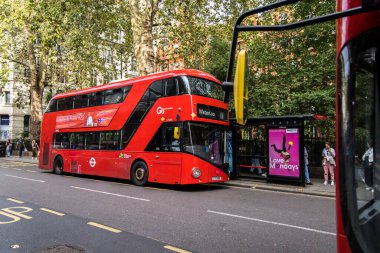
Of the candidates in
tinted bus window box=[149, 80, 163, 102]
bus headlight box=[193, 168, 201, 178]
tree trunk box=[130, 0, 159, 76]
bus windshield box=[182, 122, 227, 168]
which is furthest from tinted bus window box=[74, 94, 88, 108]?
bus headlight box=[193, 168, 201, 178]

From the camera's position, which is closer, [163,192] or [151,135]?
[163,192]

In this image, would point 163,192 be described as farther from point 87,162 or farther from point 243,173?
point 243,173

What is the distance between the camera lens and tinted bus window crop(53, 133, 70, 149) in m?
16.8

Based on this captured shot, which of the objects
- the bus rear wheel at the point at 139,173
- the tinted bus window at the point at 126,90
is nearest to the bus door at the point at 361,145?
the bus rear wheel at the point at 139,173

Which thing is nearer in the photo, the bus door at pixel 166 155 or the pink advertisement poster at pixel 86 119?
the bus door at pixel 166 155

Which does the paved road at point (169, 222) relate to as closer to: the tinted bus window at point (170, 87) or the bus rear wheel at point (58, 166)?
the tinted bus window at point (170, 87)

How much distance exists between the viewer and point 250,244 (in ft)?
17.7

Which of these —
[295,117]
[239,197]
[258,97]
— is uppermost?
[258,97]

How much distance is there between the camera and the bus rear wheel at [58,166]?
56.7ft

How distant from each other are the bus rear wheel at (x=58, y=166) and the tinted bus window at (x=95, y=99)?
3.77m

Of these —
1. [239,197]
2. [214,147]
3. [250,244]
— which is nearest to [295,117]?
[214,147]

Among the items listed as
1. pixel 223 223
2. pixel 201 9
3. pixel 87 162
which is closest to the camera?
pixel 223 223

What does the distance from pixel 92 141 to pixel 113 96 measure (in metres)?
2.33

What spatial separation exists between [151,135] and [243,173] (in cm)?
622
